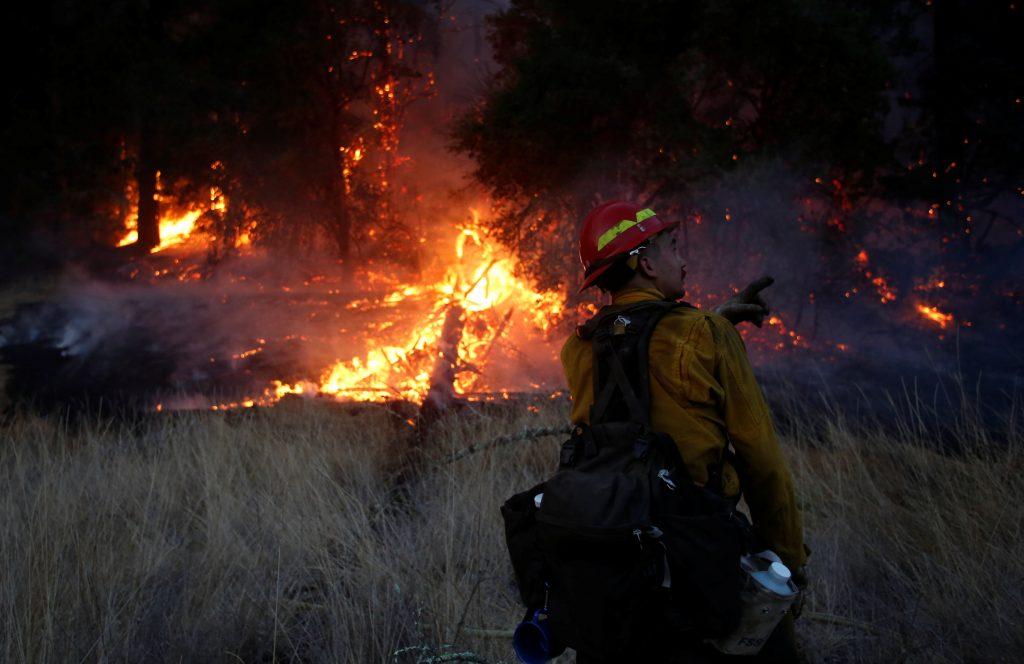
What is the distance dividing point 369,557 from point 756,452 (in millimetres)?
2305

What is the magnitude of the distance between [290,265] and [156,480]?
10.8 meters

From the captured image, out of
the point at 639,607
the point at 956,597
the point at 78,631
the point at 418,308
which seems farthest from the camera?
the point at 418,308

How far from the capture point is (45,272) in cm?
1577

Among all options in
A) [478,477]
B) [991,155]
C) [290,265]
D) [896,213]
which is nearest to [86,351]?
[290,265]

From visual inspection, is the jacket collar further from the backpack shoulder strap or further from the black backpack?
the black backpack

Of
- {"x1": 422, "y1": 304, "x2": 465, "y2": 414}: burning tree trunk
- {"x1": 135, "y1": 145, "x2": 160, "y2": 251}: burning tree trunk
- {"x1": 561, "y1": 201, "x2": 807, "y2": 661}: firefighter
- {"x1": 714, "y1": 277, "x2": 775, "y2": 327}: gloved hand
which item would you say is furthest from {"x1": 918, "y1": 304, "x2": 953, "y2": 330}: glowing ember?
{"x1": 135, "y1": 145, "x2": 160, "y2": 251}: burning tree trunk

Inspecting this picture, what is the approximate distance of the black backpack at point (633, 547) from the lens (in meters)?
1.75

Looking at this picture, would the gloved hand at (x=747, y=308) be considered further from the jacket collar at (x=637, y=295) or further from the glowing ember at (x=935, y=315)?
the glowing ember at (x=935, y=315)

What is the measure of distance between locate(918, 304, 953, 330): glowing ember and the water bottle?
1048cm

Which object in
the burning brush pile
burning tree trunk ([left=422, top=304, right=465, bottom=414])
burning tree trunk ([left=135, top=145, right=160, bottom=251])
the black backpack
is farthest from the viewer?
burning tree trunk ([left=135, top=145, right=160, bottom=251])

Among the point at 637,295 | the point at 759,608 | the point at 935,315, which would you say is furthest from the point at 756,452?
the point at 935,315

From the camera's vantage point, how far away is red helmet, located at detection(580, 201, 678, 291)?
2.23 metres

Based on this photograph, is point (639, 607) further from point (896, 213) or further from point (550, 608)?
point (896, 213)

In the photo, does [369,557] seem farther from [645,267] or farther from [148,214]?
[148,214]
